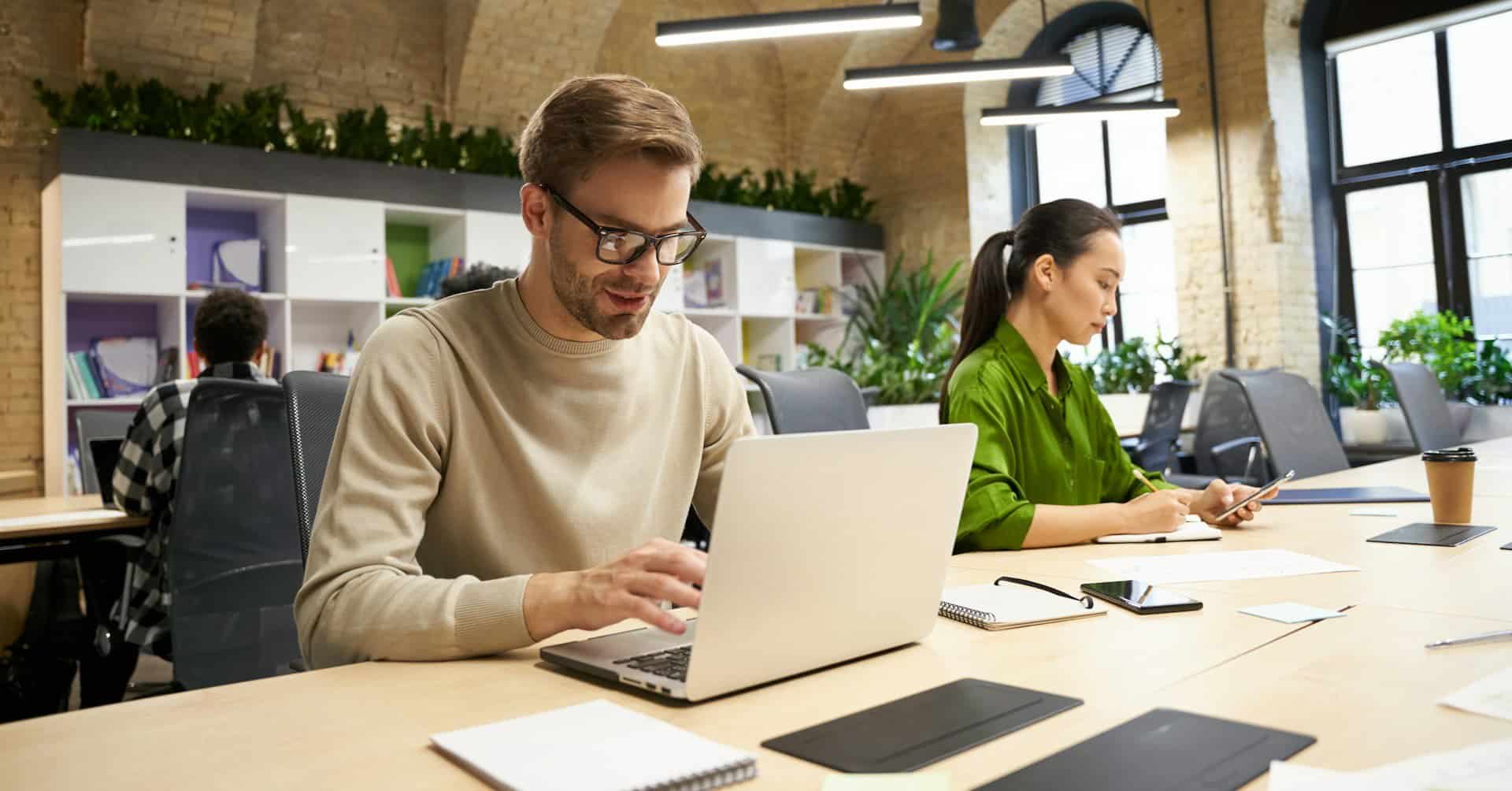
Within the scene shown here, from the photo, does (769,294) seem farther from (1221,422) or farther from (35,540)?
(35,540)

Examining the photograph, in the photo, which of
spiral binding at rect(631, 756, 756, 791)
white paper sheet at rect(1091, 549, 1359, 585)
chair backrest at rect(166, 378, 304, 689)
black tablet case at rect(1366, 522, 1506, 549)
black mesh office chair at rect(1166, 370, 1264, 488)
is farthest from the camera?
black mesh office chair at rect(1166, 370, 1264, 488)

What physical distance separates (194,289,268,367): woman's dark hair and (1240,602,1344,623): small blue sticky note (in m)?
2.92

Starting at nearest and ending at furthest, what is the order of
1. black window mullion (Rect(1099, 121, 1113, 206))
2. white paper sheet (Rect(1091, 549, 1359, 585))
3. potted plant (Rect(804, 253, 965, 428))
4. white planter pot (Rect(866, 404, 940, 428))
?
1. white paper sheet (Rect(1091, 549, 1359, 585))
2. white planter pot (Rect(866, 404, 940, 428))
3. potted plant (Rect(804, 253, 965, 428))
4. black window mullion (Rect(1099, 121, 1113, 206))

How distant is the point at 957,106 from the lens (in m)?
8.58

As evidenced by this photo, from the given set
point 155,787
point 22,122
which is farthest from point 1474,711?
point 22,122

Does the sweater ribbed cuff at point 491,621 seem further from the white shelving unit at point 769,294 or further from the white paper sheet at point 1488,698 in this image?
the white shelving unit at point 769,294

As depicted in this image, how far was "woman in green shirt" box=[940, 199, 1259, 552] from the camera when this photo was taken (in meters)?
2.08

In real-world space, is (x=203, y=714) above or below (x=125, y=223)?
below

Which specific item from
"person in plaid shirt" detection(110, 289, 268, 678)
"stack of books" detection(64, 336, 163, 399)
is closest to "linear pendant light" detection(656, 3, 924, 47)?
"person in plaid shirt" detection(110, 289, 268, 678)

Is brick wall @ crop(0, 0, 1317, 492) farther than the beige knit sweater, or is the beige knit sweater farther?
brick wall @ crop(0, 0, 1317, 492)

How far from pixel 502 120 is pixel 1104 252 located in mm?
5964

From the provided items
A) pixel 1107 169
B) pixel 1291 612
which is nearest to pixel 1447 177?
pixel 1107 169

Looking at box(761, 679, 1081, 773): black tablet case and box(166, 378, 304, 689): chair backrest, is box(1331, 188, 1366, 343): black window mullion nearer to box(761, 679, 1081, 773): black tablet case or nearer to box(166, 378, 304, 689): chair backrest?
box(166, 378, 304, 689): chair backrest

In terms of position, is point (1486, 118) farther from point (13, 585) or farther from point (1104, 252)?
point (13, 585)
